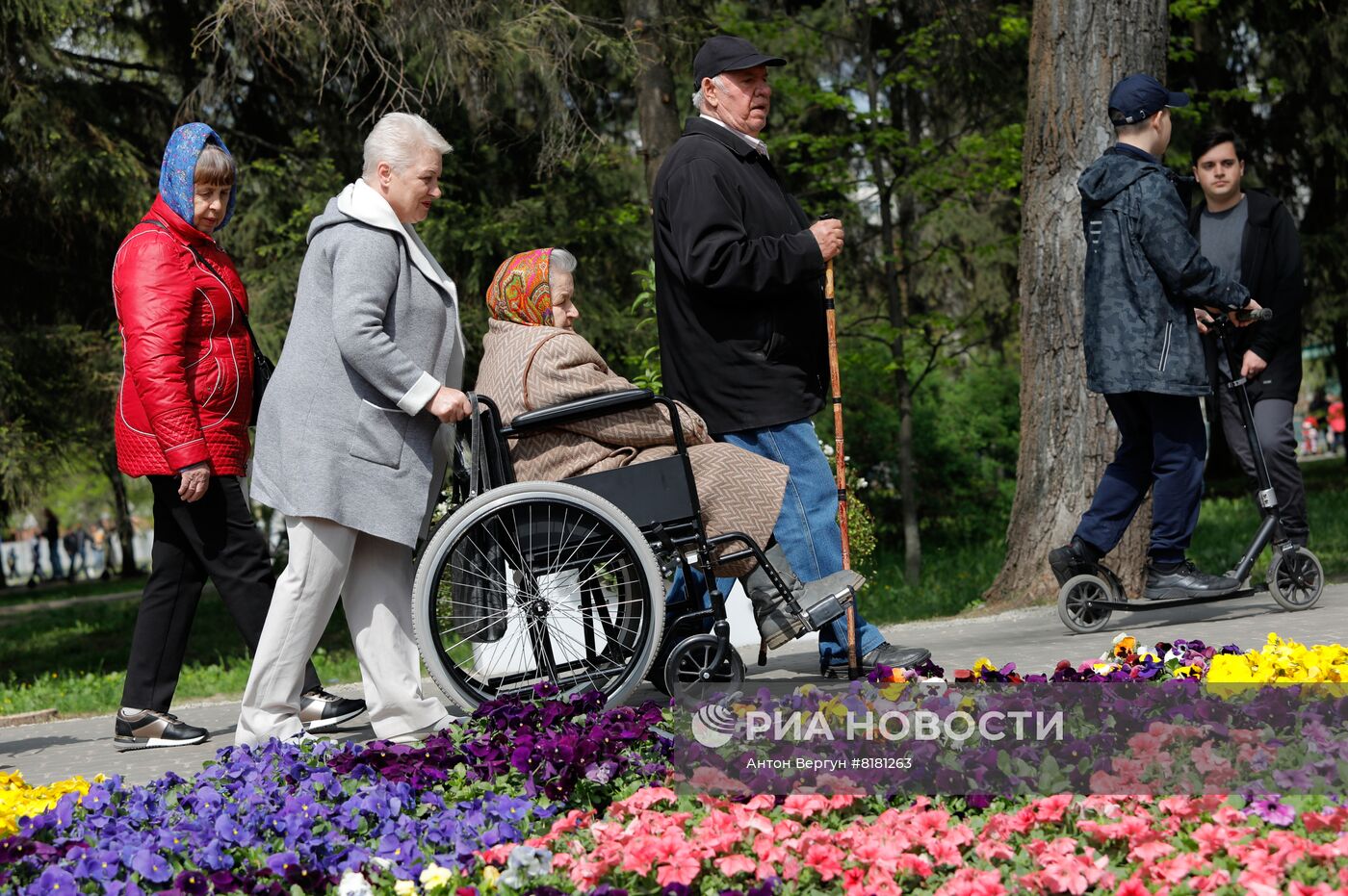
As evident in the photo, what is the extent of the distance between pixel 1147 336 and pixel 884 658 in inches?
74.5

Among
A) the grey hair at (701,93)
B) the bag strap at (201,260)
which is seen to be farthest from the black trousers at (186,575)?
the grey hair at (701,93)

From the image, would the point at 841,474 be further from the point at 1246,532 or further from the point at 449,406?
the point at 1246,532

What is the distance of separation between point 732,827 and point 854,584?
1.50 meters

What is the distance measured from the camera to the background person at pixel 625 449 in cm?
430

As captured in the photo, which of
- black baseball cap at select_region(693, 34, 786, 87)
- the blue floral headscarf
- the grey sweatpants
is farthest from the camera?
the grey sweatpants

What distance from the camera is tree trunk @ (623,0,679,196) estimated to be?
10.8m

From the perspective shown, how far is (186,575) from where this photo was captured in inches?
198

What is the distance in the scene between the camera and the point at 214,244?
16.5 ft

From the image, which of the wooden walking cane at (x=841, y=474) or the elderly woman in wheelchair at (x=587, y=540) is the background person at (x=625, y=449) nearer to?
the elderly woman in wheelchair at (x=587, y=540)

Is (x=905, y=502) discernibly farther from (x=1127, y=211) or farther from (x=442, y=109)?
(x=1127, y=211)

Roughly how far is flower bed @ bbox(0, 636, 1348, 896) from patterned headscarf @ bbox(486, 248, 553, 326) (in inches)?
56.5

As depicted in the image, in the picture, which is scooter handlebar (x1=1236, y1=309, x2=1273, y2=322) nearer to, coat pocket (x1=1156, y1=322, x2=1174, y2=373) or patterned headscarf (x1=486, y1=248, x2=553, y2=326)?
coat pocket (x1=1156, y1=322, x2=1174, y2=373)

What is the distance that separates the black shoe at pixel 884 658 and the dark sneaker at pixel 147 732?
Result: 2.15 meters

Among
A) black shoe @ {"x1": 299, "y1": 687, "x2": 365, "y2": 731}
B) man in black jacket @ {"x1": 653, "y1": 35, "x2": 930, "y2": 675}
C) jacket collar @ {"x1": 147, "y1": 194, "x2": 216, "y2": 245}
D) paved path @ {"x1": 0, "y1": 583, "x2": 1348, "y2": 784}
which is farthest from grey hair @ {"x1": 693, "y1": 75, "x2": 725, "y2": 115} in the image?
black shoe @ {"x1": 299, "y1": 687, "x2": 365, "y2": 731}
